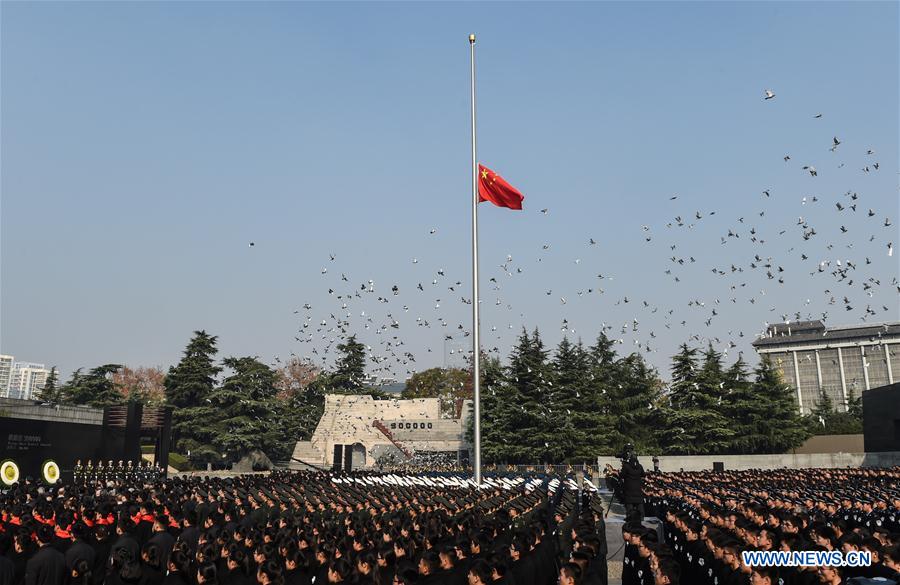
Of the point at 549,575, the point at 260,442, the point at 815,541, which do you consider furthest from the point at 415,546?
the point at 260,442

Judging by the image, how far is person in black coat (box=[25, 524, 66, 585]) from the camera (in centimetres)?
865

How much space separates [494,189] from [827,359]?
469 feet

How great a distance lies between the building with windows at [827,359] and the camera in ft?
448

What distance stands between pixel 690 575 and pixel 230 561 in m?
6.54

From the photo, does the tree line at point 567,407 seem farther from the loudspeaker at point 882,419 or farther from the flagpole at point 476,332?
the flagpole at point 476,332

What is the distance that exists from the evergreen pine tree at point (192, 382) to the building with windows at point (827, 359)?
4114 inches

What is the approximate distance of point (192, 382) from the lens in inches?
2813

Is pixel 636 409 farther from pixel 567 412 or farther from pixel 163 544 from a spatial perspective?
pixel 163 544

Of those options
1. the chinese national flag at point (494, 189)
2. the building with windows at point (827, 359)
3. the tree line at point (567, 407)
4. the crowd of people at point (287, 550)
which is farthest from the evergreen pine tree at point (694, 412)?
the building with windows at point (827, 359)

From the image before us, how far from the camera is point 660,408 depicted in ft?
189

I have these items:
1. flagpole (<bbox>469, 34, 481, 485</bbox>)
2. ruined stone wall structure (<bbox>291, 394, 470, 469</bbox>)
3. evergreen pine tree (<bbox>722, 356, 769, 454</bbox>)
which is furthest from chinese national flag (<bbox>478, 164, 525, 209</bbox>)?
ruined stone wall structure (<bbox>291, 394, 470, 469</bbox>)

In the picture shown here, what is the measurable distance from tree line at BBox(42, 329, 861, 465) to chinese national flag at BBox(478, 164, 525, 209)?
3080 cm

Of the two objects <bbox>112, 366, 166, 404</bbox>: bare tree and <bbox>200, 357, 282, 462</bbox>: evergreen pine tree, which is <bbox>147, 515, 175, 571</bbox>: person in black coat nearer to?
<bbox>200, 357, 282, 462</bbox>: evergreen pine tree

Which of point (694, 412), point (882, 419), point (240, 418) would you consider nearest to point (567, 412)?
point (694, 412)
